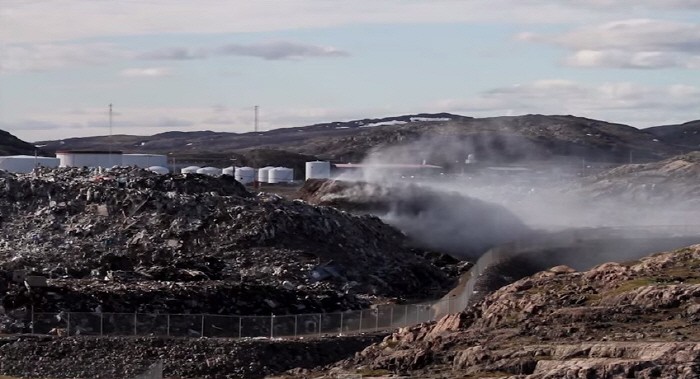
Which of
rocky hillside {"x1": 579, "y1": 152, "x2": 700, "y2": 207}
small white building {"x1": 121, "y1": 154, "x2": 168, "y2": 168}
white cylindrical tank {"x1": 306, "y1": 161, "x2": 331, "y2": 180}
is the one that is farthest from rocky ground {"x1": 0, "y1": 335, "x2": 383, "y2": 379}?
white cylindrical tank {"x1": 306, "y1": 161, "x2": 331, "y2": 180}

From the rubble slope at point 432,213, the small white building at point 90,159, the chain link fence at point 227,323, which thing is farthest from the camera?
the small white building at point 90,159

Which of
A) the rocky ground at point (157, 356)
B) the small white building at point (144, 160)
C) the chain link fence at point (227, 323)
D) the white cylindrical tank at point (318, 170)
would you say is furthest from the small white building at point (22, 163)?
the rocky ground at point (157, 356)

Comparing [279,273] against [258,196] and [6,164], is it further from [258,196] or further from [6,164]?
[6,164]

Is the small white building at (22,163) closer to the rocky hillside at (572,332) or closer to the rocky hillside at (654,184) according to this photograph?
the rocky hillside at (654,184)

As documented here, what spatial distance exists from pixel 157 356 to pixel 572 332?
19907 millimetres

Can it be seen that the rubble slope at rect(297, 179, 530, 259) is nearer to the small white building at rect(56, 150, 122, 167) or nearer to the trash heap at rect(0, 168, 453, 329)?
the trash heap at rect(0, 168, 453, 329)

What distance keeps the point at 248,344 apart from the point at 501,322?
495 inches

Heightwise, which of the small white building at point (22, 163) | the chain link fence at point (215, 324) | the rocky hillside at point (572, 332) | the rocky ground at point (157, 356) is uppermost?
the small white building at point (22, 163)

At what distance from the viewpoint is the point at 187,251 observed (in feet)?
294

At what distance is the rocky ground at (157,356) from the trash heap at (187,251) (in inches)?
242

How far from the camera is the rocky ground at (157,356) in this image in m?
63.2

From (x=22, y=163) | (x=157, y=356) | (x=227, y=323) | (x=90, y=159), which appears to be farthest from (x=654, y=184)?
(x=157, y=356)

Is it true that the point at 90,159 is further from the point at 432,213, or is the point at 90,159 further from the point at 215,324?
the point at 215,324

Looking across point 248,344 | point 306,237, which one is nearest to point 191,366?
point 248,344
